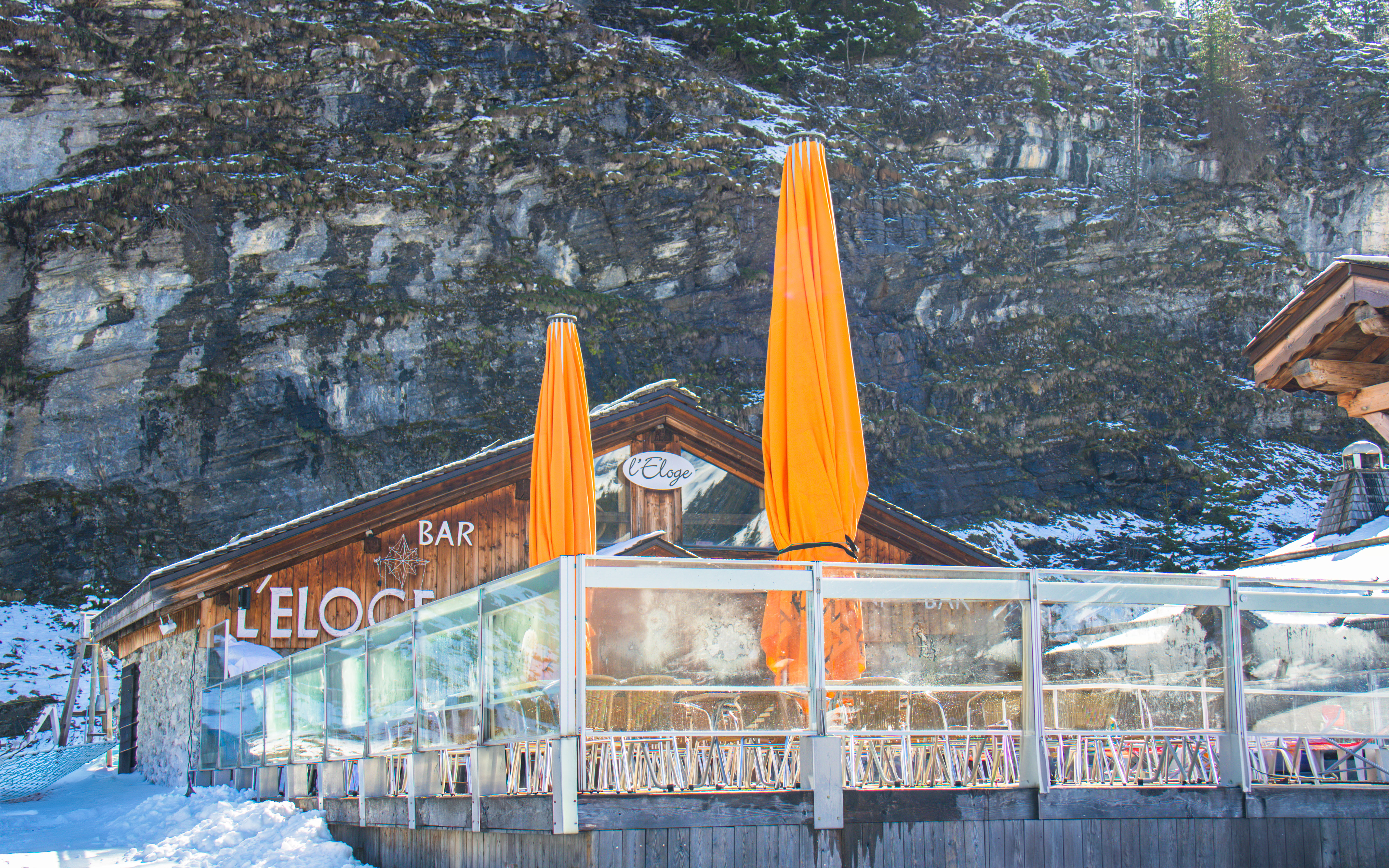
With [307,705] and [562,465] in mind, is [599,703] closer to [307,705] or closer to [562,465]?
[307,705]

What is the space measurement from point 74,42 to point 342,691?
32.1 meters

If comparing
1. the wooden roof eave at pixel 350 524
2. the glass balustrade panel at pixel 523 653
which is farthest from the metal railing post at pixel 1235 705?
the wooden roof eave at pixel 350 524

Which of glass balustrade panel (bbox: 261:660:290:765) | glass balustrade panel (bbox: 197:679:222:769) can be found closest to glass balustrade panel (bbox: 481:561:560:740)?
glass balustrade panel (bbox: 261:660:290:765)

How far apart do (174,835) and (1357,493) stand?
52.4ft

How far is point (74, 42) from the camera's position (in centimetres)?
3294

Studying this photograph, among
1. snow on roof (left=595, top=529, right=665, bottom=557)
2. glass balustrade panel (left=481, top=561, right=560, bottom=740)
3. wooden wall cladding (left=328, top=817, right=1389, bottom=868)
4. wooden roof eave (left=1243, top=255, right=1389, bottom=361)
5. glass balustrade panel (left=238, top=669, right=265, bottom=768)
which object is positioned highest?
wooden roof eave (left=1243, top=255, right=1389, bottom=361)

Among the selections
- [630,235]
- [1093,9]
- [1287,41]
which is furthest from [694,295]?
[1287,41]

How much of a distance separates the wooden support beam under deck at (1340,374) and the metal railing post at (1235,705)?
301cm

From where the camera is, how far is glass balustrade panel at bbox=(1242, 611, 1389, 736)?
6.08 m

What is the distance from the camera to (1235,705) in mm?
5984

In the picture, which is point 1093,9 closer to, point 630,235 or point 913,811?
point 630,235

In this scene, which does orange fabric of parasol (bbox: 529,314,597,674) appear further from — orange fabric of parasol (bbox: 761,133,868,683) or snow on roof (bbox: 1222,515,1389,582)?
snow on roof (bbox: 1222,515,1389,582)

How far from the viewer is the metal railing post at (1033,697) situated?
5578mm

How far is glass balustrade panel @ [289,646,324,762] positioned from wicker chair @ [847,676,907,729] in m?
4.15
